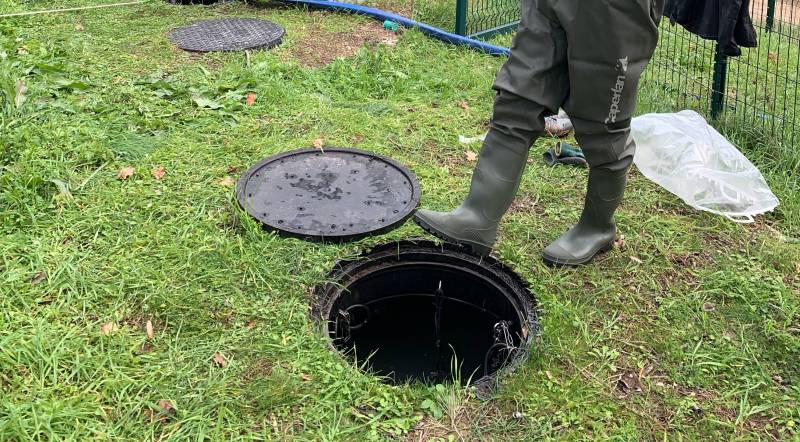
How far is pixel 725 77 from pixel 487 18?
7.04 feet

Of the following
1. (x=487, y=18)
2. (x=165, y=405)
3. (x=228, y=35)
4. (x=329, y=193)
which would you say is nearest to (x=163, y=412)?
(x=165, y=405)

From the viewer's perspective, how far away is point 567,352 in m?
2.43

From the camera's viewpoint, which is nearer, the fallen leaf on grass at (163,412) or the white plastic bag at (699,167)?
the fallen leaf on grass at (163,412)

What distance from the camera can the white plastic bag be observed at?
11.0ft

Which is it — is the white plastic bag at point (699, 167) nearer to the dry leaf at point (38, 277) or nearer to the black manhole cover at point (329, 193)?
the black manhole cover at point (329, 193)

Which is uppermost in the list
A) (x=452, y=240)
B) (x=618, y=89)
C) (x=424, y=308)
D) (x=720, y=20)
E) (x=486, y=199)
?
(x=618, y=89)

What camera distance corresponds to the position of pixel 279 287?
8.82 ft

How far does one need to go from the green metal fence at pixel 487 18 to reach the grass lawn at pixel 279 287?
3.95 ft

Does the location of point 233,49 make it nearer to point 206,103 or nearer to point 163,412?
point 206,103

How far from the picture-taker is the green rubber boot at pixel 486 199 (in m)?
2.57

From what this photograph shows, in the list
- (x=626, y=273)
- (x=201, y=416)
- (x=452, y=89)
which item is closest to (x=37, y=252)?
(x=201, y=416)

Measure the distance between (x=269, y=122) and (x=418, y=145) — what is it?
2.84ft

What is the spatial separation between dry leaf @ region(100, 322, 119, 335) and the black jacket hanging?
10.5ft

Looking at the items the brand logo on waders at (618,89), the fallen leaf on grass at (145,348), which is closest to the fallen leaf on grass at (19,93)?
the fallen leaf on grass at (145,348)
